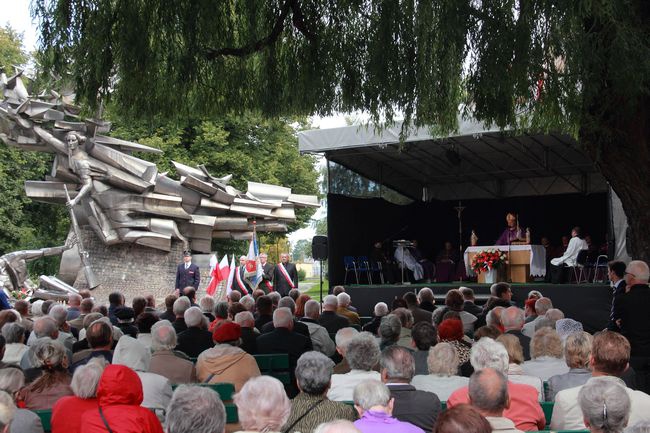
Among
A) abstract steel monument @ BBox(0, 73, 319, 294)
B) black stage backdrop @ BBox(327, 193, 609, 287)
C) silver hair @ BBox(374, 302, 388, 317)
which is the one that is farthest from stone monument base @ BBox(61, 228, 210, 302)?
silver hair @ BBox(374, 302, 388, 317)

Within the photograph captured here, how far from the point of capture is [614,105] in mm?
6895

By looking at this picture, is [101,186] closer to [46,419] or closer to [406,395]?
[46,419]

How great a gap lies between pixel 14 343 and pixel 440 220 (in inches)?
647

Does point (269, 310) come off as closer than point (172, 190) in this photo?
Yes

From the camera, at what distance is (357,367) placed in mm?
5074

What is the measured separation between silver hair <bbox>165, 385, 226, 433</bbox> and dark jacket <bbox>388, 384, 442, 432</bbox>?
134 centimetres

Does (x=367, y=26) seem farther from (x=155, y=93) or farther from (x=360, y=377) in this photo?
(x=360, y=377)

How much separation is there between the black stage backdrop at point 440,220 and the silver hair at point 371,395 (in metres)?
14.6

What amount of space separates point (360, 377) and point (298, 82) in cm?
384

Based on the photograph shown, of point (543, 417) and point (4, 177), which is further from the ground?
point (4, 177)

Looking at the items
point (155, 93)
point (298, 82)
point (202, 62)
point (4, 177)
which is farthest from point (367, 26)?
point (4, 177)

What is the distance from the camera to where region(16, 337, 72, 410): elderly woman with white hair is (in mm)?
5156

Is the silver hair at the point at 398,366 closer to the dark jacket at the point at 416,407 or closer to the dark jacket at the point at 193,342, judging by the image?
the dark jacket at the point at 416,407

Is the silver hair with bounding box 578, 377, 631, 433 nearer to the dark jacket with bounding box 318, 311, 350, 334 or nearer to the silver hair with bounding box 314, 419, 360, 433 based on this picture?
the silver hair with bounding box 314, 419, 360, 433
